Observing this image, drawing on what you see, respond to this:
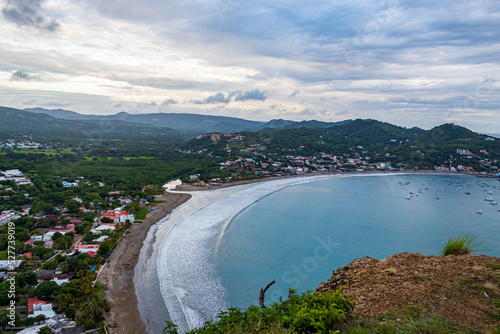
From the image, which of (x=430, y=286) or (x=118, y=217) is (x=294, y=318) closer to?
(x=430, y=286)

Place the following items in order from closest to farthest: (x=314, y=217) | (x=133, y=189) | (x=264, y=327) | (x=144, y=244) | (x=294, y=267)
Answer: (x=264, y=327) → (x=294, y=267) → (x=144, y=244) → (x=314, y=217) → (x=133, y=189)

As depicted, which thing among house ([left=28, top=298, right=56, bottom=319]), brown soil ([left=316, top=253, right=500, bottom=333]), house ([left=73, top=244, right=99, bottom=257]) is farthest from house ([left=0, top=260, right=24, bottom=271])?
brown soil ([left=316, top=253, right=500, bottom=333])

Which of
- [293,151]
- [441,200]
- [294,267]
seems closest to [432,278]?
[294,267]

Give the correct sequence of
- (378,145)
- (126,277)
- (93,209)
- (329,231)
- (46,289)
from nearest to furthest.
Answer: (46,289) → (126,277) → (329,231) → (93,209) → (378,145)

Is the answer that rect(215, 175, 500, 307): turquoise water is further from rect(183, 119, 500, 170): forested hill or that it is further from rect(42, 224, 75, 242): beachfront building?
rect(183, 119, 500, 170): forested hill

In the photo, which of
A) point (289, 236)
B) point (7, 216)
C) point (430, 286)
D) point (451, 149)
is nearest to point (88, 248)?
point (7, 216)

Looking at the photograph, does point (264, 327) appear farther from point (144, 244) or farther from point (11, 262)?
point (144, 244)
